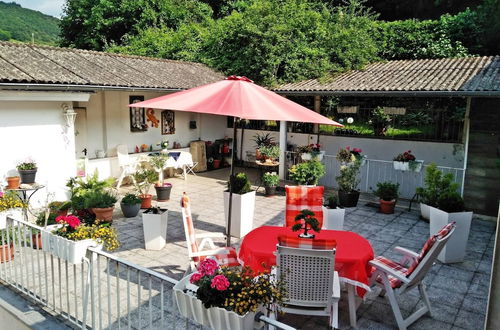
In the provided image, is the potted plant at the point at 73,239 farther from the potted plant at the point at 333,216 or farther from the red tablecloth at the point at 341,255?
the potted plant at the point at 333,216

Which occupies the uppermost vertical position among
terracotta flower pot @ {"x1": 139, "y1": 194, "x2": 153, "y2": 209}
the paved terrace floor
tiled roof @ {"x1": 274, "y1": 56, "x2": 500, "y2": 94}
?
tiled roof @ {"x1": 274, "y1": 56, "x2": 500, "y2": 94}

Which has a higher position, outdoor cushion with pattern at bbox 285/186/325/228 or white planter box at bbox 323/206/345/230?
outdoor cushion with pattern at bbox 285/186/325/228

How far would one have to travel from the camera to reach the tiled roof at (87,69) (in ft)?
28.1

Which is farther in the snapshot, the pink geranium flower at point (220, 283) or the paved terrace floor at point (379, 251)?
the paved terrace floor at point (379, 251)

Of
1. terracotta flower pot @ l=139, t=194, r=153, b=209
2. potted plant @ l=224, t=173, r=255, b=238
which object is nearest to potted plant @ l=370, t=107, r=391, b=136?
potted plant @ l=224, t=173, r=255, b=238

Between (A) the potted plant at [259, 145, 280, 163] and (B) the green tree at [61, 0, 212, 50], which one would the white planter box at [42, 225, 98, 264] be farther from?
(B) the green tree at [61, 0, 212, 50]

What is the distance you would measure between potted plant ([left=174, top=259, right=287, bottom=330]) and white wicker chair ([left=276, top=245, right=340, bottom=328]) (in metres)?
0.87

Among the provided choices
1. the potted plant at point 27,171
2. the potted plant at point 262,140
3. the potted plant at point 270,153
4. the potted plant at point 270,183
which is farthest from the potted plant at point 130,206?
the potted plant at point 262,140

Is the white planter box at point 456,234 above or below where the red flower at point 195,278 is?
below

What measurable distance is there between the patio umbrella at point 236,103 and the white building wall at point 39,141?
191 inches

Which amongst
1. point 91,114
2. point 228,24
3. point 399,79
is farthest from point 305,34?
point 91,114

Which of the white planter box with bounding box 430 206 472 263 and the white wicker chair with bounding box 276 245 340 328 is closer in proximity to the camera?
the white wicker chair with bounding box 276 245 340 328

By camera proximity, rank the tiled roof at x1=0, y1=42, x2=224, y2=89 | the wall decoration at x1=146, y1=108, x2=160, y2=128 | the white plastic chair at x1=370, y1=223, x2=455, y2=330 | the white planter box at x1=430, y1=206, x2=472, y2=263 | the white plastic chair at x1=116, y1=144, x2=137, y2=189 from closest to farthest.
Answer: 1. the white plastic chair at x1=370, y1=223, x2=455, y2=330
2. the white planter box at x1=430, y1=206, x2=472, y2=263
3. the tiled roof at x1=0, y1=42, x2=224, y2=89
4. the white plastic chair at x1=116, y1=144, x2=137, y2=189
5. the wall decoration at x1=146, y1=108, x2=160, y2=128

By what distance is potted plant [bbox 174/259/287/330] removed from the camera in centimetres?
266
